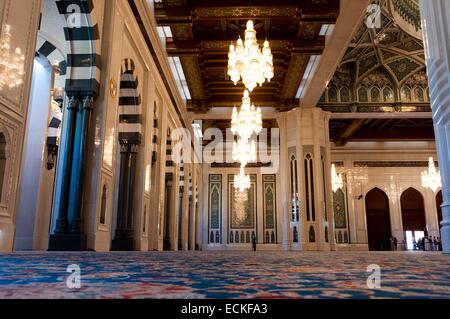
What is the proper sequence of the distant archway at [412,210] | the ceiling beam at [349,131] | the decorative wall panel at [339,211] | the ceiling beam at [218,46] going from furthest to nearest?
the distant archway at [412,210] → the decorative wall panel at [339,211] → the ceiling beam at [349,131] → the ceiling beam at [218,46]

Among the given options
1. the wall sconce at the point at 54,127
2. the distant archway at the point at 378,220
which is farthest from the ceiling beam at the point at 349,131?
the wall sconce at the point at 54,127

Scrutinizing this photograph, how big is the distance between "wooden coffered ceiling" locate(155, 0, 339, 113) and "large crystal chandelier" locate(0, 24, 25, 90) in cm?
373

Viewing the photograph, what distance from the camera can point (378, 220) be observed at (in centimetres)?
1502

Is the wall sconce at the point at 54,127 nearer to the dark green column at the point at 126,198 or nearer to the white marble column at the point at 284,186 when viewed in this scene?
the dark green column at the point at 126,198

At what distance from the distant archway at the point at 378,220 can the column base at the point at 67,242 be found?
1272cm

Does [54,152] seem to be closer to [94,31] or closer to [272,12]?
[94,31]

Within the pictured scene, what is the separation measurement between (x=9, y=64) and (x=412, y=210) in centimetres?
1504

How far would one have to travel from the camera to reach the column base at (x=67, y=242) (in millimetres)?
4293

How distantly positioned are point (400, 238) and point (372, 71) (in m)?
6.72

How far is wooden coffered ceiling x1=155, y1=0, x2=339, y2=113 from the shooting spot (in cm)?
664

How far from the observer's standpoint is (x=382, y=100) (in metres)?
11.1

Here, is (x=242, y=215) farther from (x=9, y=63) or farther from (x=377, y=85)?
(x=9, y=63)

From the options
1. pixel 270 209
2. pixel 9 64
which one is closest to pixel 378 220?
pixel 270 209

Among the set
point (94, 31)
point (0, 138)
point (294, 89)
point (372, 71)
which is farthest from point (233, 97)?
point (0, 138)
